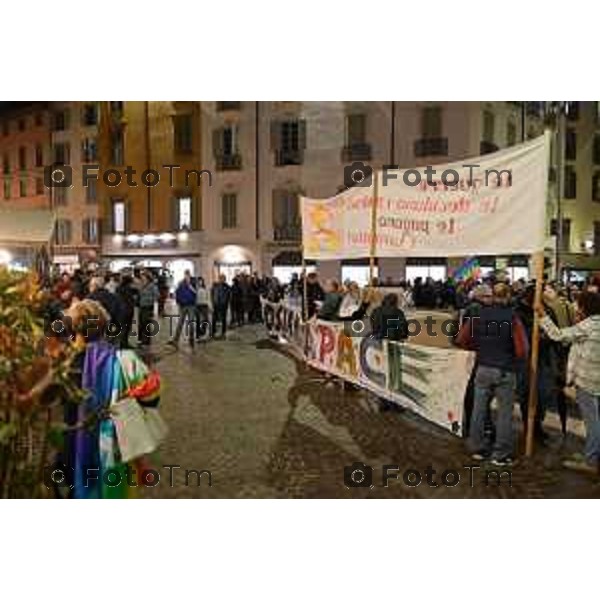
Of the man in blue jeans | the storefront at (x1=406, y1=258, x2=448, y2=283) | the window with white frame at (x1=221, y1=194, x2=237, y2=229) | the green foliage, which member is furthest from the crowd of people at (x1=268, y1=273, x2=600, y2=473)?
the window with white frame at (x1=221, y1=194, x2=237, y2=229)

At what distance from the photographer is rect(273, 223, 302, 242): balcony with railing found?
20.4 meters

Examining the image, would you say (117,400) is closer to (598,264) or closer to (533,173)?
(533,173)

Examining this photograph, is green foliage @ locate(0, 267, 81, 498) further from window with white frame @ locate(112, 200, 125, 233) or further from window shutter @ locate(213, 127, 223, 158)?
window shutter @ locate(213, 127, 223, 158)

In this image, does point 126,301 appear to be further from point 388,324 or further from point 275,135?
point 275,135

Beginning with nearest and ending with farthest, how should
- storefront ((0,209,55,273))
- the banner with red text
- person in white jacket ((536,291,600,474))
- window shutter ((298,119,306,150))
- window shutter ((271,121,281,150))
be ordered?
person in white jacket ((536,291,600,474))
the banner with red text
storefront ((0,209,55,273))
window shutter ((298,119,306,150))
window shutter ((271,121,281,150))

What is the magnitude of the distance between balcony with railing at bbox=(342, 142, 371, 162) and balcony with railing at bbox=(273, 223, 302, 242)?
3528 mm

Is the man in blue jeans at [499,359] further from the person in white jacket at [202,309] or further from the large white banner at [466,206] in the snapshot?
the person in white jacket at [202,309]

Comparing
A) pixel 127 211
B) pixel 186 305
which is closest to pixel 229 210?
pixel 127 211

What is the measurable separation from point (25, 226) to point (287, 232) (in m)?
11.9

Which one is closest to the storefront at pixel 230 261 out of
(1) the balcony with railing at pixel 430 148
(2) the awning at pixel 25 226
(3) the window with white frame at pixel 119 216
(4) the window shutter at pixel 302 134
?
(3) the window with white frame at pixel 119 216

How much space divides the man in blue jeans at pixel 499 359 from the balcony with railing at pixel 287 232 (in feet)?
47.6

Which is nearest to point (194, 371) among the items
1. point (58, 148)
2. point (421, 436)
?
point (421, 436)

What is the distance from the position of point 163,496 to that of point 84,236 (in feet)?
54.8

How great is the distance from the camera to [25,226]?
9625 mm
